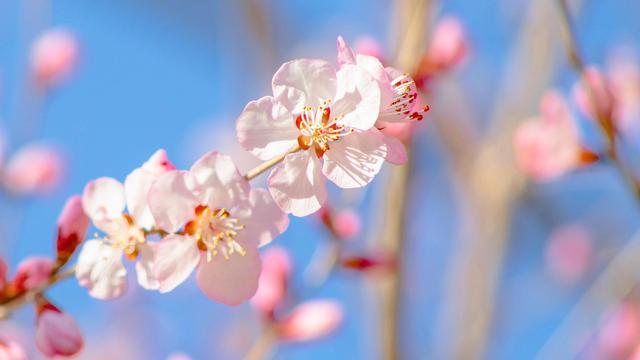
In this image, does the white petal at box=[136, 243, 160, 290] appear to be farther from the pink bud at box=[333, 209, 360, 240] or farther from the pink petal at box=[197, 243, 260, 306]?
the pink bud at box=[333, 209, 360, 240]

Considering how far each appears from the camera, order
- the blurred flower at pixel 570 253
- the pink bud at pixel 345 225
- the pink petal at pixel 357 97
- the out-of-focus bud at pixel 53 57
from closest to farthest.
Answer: the pink petal at pixel 357 97
the pink bud at pixel 345 225
the out-of-focus bud at pixel 53 57
the blurred flower at pixel 570 253

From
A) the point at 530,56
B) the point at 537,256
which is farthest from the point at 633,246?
the point at 537,256

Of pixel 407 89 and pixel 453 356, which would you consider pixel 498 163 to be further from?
pixel 407 89

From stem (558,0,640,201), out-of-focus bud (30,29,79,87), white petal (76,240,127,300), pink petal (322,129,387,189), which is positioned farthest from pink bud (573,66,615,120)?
out-of-focus bud (30,29,79,87)

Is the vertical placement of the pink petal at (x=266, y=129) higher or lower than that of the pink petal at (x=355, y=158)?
higher

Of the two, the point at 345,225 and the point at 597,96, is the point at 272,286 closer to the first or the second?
the point at 345,225

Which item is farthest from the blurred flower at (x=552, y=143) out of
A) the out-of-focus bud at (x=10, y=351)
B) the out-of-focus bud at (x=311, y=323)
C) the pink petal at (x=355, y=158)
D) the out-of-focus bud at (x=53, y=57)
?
the out-of-focus bud at (x=53, y=57)

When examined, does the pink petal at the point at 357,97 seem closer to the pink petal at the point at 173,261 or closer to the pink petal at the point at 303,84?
the pink petal at the point at 303,84
